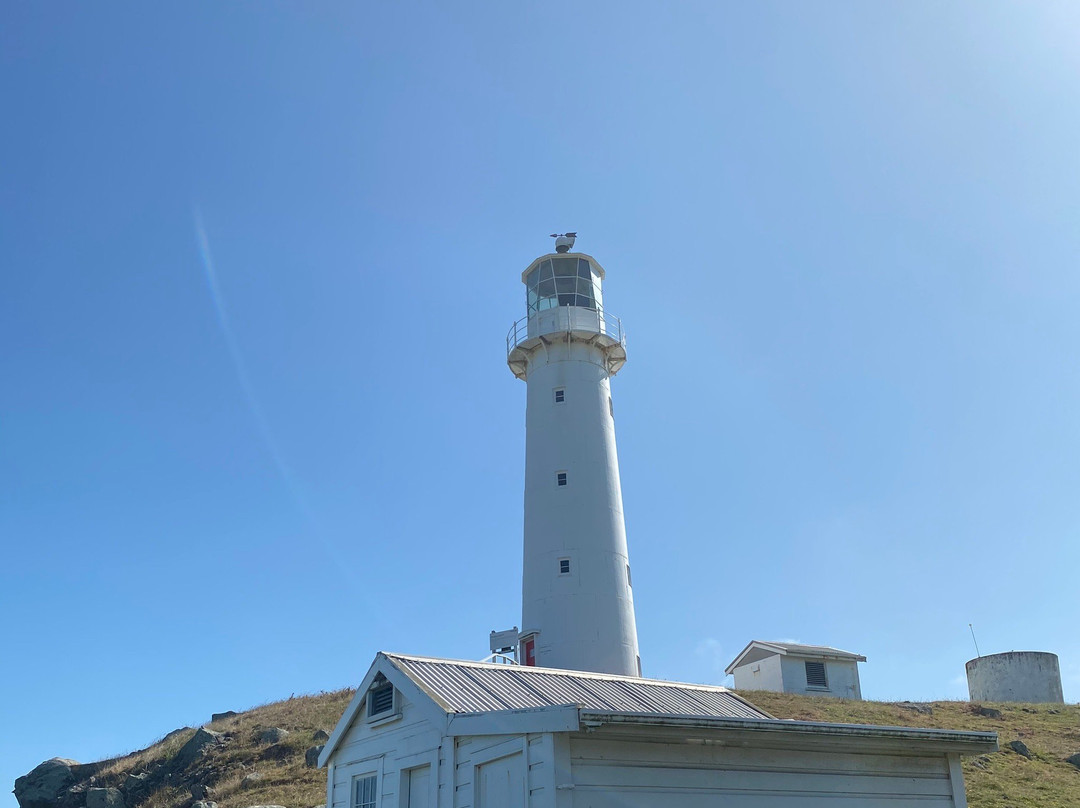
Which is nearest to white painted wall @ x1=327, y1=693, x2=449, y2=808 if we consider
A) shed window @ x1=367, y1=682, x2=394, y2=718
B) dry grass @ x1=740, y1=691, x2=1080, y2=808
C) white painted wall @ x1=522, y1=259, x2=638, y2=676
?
shed window @ x1=367, y1=682, x2=394, y2=718

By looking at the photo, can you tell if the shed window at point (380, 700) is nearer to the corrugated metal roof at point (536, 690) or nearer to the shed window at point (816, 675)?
the corrugated metal roof at point (536, 690)

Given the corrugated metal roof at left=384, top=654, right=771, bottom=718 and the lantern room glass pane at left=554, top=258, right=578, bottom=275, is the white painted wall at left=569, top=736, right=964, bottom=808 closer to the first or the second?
the corrugated metal roof at left=384, top=654, right=771, bottom=718

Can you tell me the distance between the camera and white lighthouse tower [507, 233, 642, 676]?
25.7 meters

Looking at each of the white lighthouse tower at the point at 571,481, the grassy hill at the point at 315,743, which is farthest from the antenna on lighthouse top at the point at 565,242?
the grassy hill at the point at 315,743

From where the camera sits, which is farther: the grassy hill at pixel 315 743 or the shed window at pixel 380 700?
the grassy hill at pixel 315 743

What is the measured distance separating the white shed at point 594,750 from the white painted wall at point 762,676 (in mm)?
21868

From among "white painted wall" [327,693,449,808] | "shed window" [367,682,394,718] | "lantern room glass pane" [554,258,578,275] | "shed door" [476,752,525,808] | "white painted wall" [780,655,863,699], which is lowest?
"shed door" [476,752,525,808]

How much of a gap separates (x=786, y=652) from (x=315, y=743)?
59.6 feet

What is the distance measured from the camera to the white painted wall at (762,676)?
37.0 meters

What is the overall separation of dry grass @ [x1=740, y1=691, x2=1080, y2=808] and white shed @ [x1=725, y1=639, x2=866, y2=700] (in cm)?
156

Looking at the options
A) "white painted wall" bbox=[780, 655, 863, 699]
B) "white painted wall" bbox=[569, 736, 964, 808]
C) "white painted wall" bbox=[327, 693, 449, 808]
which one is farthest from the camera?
"white painted wall" bbox=[780, 655, 863, 699]

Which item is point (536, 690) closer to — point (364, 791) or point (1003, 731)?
point (364, 791)

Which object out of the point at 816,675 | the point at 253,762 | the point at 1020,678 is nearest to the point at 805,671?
the point at 816,675

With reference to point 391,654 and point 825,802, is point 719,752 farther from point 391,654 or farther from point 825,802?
point 391,654
